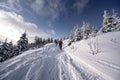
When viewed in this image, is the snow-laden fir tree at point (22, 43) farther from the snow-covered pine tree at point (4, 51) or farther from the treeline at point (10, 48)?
the snow-covered pine tree at point (4, 51)

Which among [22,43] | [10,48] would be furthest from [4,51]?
[22,43]

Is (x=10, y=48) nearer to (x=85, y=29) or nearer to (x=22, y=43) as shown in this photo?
(x=22, y=43)

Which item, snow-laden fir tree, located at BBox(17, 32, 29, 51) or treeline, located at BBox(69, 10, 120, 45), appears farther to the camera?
snow-laden fir tree, located at BBox(17, 32, 29, 51)

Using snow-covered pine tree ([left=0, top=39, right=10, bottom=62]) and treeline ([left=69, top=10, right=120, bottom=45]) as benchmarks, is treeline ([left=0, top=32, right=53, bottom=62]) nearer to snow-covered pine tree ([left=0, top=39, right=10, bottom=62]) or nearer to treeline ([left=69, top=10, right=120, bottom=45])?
snow-covered pine tree ([left=0, top=39, right=10, bottom=62])

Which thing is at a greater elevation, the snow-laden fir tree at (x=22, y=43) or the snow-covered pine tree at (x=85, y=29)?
the snow-covered pine tree at (x=85, y=29)

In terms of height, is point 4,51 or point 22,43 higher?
point 22,43

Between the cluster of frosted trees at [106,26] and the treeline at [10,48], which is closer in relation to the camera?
the cluster of frosted trees at [106,26]

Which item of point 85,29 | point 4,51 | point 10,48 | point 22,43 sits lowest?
point 4,51

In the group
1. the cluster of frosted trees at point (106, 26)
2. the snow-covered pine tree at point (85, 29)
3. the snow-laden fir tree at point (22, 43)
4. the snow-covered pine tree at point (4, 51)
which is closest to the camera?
the cluster of frosted trees at point (106, 26)

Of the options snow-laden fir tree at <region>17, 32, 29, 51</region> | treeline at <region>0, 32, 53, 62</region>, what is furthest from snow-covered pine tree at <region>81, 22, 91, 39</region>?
snow-laden fir tree at <region>17, 32, 29, 51</region>

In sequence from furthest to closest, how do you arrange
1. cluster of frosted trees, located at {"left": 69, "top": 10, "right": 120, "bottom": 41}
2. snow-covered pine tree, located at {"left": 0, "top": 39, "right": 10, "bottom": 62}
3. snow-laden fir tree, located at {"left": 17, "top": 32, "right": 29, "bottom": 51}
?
snow-laden fir tree, located at {"left": 17, "top": 32, "right": 29, "bottom": 51}
snow-covered pine tree, located at {"left": 0, "top": 39, "right": 10, "bottom": 62}
cluster of frosted trees, located at {"left": 69, "top": 10, "right": 120, "bottom": 41}

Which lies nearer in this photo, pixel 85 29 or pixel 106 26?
pixel 106 26

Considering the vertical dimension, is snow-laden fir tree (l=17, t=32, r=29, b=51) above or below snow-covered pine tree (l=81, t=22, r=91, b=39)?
below

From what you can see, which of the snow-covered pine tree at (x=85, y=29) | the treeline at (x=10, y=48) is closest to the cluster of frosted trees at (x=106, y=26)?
the snow-covered pine tree at (x=85, y=29)
